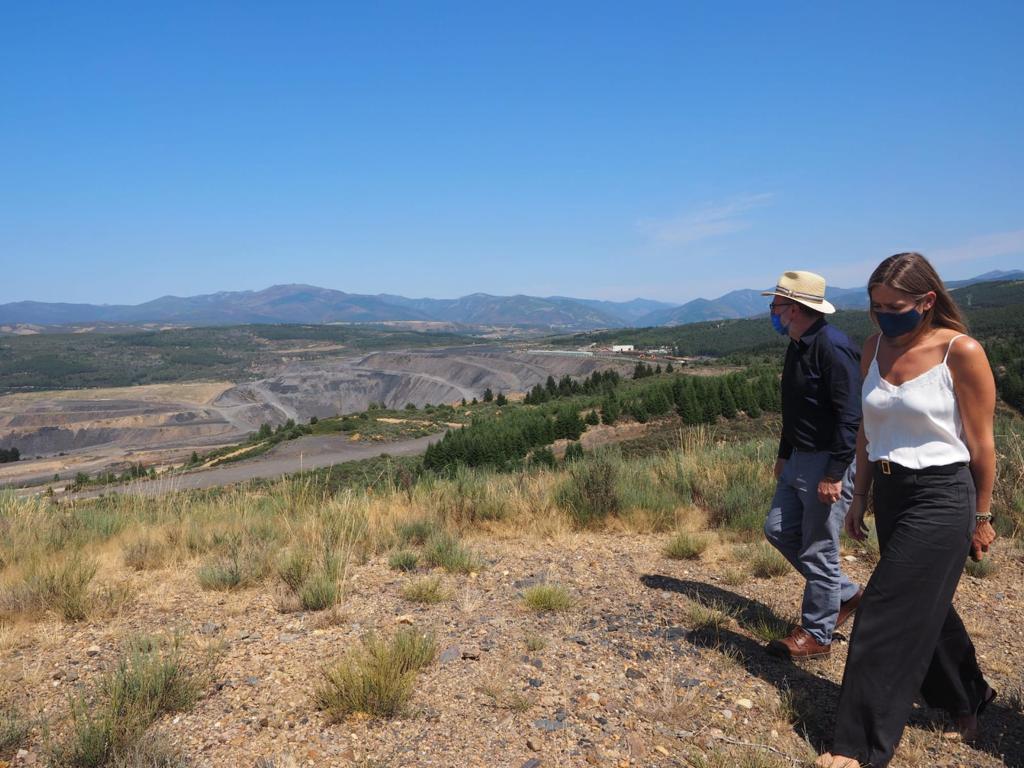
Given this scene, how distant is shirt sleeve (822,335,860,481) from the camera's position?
3299mm

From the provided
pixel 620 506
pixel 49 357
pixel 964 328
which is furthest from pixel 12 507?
pixel 49 357

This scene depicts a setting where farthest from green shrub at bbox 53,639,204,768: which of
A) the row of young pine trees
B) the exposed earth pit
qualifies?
the exposed earth pit

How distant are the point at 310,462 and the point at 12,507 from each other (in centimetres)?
2584

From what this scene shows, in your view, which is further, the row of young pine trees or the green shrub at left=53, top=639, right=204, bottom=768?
the row of young pine trees

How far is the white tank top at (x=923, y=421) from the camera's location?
251 centimetres

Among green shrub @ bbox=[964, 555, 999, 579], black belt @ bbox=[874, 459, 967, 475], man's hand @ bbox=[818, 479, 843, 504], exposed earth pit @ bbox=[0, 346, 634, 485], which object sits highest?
black belt @ bbox=[874, 459, 967, 475]

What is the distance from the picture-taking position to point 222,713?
290 cm

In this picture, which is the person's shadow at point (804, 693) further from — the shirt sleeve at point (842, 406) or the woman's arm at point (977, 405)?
the shirt sleeve at point (842, 406)

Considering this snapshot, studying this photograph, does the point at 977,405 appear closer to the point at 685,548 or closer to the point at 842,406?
the point at 842,406

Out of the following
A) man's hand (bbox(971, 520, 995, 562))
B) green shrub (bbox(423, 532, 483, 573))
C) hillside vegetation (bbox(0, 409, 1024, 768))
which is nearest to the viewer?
man's hand (bbox(971, 520, 995, 562))

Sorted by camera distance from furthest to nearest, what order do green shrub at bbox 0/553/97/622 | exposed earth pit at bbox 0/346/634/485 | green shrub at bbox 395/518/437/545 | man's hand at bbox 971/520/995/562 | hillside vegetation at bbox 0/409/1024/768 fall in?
1. exposed earth pit at bbox 0/346/634/485
2. green shrub at bbox 395/518/437/545
3. green shrub at bbox 0/553/97/622
4. hillside vegetation at bbox 0/409/1024/768
5. man's hand at bbox 971/520/995/562

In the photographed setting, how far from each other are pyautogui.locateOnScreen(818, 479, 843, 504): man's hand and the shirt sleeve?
0.09ft

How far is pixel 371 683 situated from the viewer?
289cm

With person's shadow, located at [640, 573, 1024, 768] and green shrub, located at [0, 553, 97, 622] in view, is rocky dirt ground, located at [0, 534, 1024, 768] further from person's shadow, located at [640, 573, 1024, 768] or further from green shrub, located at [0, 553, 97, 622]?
green shrub, located at [0, 553, 97, 622]
